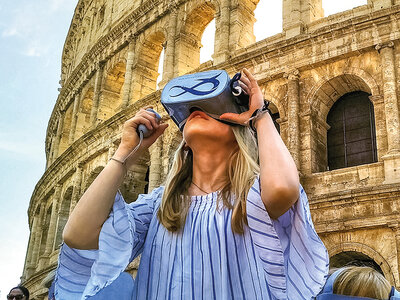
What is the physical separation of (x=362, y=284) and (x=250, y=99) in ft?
2.37

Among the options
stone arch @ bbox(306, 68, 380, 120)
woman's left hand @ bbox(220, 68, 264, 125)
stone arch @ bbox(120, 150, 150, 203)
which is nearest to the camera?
woman's left hand @ bbox(220, 68, 264, 125)

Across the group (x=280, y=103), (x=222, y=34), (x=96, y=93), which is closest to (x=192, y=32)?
(x=222, y=34)

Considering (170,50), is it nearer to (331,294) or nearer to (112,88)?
(112,88)

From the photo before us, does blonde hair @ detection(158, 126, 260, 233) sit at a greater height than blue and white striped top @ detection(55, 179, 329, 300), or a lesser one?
greater

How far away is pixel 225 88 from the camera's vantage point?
6.31 feet

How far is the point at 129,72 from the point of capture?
1789 centimetres

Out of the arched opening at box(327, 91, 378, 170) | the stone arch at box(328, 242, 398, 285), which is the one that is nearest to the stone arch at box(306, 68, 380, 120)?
the arched opening at box(327, 91, 378, 170)

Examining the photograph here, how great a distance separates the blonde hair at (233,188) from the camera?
1.84m

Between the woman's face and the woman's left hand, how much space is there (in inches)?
1.9

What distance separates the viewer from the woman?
5.69 ft

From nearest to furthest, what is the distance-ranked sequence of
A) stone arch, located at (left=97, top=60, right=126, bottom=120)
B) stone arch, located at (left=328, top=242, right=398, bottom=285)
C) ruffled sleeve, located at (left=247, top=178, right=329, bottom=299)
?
1. ruffled sleeve, located at (left=247, top=178, right=329, bottom=299)
2. stone arch, located at (left=328, top=242, right=398, bottom=285)
3. stone arch, located at (left=97, top=60, right=126, bottom=120)

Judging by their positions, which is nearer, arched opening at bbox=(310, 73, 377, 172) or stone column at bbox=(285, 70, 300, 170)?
stone column at bbox=(285, 70, 300, 170)

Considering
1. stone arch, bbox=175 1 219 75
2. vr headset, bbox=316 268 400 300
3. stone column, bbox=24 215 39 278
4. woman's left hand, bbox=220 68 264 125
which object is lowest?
vr headset, bbox=316 268 400 300

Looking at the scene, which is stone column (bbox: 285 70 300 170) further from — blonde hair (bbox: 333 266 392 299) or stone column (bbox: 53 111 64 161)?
stone column (bbox: 53 111 64 161)
